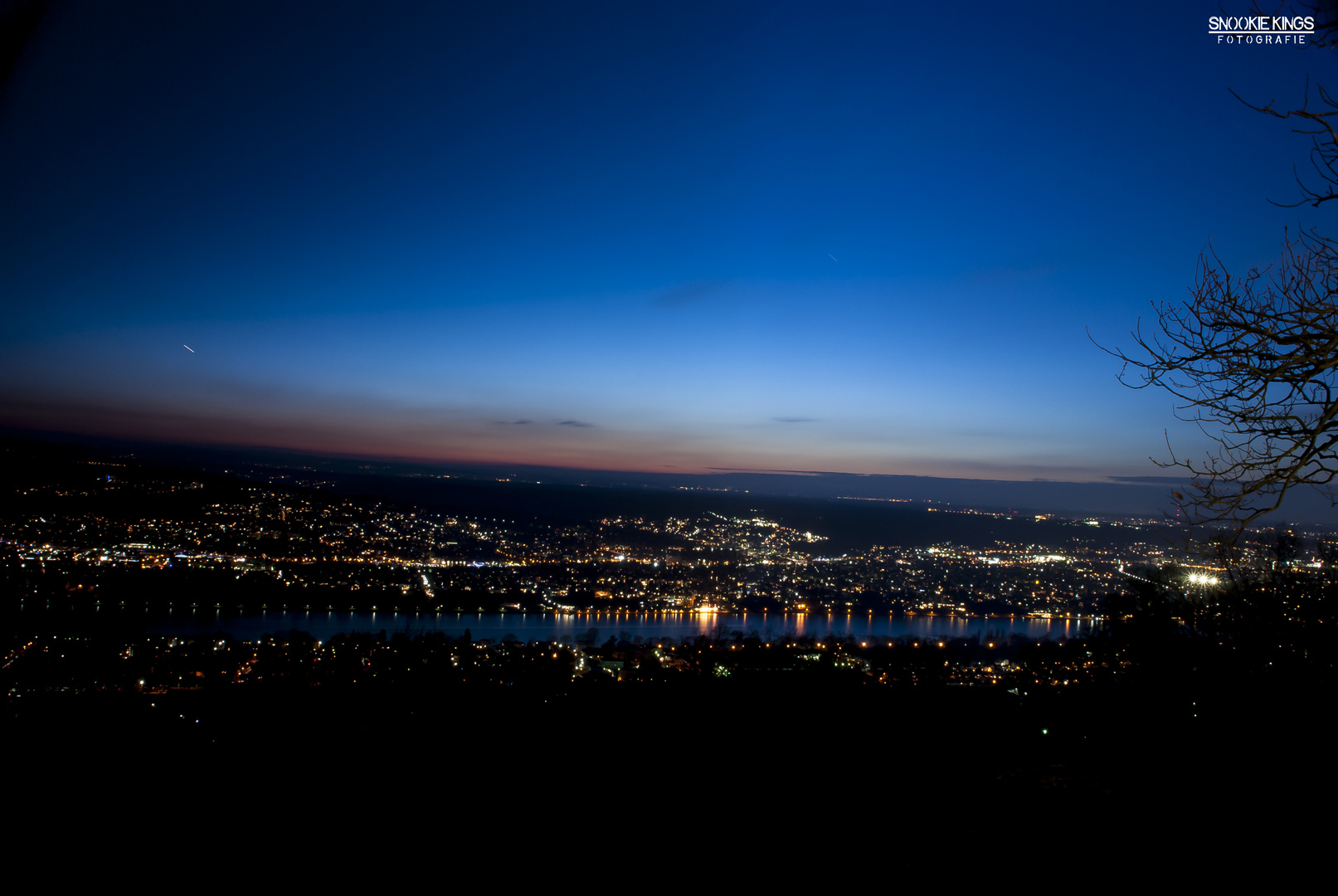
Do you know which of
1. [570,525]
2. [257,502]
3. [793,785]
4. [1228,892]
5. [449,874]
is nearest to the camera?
[1228,892]

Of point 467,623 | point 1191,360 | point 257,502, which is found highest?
point 1191,360

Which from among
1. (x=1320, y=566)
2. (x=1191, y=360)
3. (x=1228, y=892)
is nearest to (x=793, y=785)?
(x=1228, y=892)

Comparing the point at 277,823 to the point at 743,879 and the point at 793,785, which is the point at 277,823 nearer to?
the point at 743,879

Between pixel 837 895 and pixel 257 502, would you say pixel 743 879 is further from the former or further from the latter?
pixel 257 502

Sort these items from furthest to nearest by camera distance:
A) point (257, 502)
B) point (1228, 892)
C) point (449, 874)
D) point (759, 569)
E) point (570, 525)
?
point (570, 525), point (759, 569), point (257, 502), point (449, 874), point (1228, 892)

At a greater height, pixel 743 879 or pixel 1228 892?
pixel 1228 892

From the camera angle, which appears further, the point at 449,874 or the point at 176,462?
the point at 176,462
